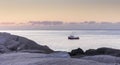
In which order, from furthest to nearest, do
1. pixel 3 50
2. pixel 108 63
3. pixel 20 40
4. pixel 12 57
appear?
pixel 20 40
pixel 3 50
pixel 12 57
pixel 108 63

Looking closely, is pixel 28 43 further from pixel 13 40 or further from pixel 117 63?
pixel 117 63

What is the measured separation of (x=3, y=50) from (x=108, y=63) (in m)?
13.2

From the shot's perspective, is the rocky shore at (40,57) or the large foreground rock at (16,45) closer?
the rocky shore at (40,57)

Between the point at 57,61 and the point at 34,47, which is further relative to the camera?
the point at 34,47

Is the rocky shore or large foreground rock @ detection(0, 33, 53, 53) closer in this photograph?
the rocky shore

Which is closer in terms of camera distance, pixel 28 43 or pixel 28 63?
pixel 28 63

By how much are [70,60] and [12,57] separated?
6.19m

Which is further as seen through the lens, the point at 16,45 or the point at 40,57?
the point at 16,45

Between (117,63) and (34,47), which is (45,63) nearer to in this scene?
(117,63)

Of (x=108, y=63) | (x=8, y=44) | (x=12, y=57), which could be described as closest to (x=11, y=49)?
(x=8, y=44)

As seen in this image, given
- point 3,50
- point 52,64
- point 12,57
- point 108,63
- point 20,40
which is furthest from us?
point 20,40

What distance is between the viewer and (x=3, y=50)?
3662cm

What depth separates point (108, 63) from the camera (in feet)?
85.2

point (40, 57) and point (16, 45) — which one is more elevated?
→ point (40, 57)
